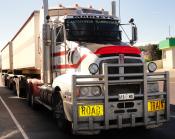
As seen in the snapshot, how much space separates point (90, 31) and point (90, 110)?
279 cm

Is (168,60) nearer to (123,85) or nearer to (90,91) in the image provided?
(123,85)

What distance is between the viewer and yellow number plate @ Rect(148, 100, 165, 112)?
8.97 metres

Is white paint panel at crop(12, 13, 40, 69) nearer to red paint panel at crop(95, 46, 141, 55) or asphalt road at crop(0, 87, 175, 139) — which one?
asphalt road at crop(0, 87, 175, 139)

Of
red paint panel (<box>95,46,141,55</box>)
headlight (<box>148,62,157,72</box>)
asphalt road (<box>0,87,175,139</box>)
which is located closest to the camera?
red paint panel (<box>95,46,141,55</box>)

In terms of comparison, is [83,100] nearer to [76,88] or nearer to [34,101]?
[76,88]

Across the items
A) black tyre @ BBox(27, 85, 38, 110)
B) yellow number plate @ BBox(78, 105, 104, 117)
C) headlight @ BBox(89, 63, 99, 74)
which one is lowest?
black tyre @ BBox(27, 85, 38, 110)

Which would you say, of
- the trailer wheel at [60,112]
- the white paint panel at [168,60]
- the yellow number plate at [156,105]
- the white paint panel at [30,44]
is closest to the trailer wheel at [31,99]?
the white paint panel at [30,44]

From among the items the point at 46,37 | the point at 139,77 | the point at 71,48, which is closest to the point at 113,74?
the point at 139,77

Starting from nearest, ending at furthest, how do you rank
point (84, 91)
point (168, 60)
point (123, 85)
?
point (84, 91) < point (123, 85) < point (168, 60)

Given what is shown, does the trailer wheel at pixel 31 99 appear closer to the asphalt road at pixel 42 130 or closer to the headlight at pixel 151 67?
the asphalt road at pixel 42 130

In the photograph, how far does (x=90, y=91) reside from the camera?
8.70 meters

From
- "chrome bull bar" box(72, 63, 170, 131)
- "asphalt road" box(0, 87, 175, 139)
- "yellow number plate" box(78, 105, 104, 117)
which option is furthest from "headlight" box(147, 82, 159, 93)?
"yellow number plate" box(78, 105, 104, 117)

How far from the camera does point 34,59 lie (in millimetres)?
14164

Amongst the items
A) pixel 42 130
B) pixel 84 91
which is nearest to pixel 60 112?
pixel 42 130
